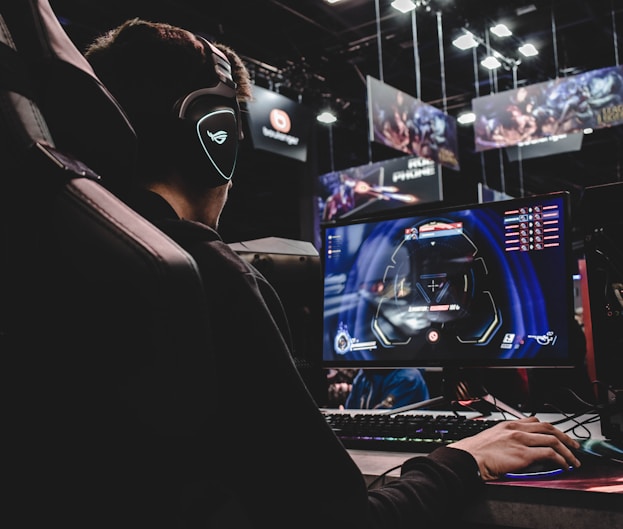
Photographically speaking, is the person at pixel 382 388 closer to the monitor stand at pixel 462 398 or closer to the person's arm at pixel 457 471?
the monitor stand at pixel 462 398

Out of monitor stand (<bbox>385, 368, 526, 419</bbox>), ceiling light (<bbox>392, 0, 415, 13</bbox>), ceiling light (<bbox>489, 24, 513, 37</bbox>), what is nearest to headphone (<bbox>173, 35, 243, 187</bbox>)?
monitor stand (<bbox>385, 368, 526, 419</bbox>)

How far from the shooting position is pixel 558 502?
0.99 metres

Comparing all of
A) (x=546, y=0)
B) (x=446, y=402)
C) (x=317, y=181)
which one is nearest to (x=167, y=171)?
(x=446, y=402)

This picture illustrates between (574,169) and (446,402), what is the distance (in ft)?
47.5

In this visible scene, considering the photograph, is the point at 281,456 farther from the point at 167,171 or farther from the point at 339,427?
the point at 339,427

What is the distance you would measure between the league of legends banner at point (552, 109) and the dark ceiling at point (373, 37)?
1.34 m

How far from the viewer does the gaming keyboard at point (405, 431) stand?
1.33m

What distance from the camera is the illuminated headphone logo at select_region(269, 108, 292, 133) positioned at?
22.1 feet

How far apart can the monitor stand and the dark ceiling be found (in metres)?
5.70

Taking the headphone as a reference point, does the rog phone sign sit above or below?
above

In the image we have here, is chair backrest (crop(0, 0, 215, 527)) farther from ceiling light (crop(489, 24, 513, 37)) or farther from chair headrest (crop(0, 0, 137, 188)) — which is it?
ceiling light (crop(489, 24, 513, 37))

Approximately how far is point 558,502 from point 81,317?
2.66 feet

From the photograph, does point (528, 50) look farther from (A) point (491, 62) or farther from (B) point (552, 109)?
(B) point (552, 109)

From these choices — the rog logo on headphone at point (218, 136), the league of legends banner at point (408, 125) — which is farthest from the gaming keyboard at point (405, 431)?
the league of legends banner at point (408, 125)
